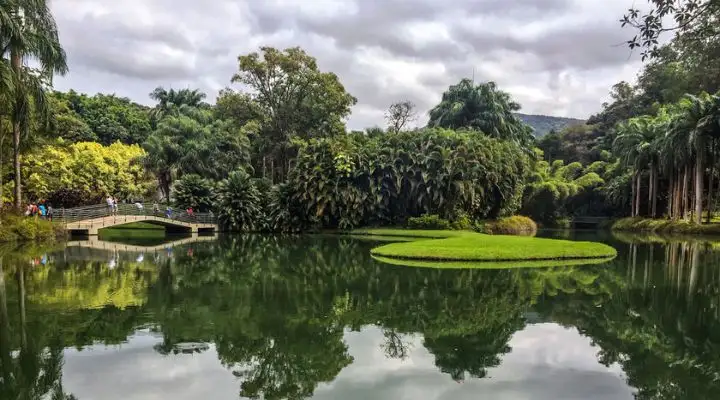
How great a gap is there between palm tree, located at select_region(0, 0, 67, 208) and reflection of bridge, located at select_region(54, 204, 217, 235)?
27.6ft

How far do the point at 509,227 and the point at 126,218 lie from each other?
26.8 meters

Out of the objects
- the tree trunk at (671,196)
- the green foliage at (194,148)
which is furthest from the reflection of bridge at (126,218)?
the tree trunk at (671,196)

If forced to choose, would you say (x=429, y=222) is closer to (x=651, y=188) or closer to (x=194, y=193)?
(x=194, y=193)

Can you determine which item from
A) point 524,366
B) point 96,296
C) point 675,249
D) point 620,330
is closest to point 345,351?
point 524,366

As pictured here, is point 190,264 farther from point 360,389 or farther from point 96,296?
point 360,389

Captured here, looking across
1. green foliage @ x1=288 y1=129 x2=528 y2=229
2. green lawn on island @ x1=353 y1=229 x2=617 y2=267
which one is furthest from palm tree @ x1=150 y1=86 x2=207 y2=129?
green lawn on island @ x1=353 y1=229 x2=617 y2=267

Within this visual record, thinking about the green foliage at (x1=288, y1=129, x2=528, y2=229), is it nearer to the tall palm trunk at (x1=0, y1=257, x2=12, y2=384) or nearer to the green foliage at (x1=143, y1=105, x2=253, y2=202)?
the green foliage at (x1=143, y1=105, x2=253, y2=202)

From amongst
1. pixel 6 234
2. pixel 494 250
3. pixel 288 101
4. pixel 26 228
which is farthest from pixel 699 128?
pixel 6 234

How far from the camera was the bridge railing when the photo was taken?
3728cm

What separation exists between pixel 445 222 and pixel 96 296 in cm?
2545

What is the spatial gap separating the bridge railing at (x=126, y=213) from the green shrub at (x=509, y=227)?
2048 centimetres

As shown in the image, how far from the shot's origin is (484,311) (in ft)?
42.7

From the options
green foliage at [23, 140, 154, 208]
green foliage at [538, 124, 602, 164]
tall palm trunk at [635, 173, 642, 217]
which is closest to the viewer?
green foliage at [23, 140, 154, 208]

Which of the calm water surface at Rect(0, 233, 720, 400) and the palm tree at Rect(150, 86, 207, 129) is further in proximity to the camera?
the palm tree at Rect(150, 86, 207, 129)
